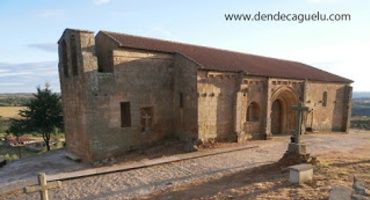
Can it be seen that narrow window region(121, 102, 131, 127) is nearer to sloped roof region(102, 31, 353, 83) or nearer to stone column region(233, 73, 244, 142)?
sloped roof region(102, 31, 353, 83)

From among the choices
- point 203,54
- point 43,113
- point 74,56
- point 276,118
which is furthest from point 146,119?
point 43,113

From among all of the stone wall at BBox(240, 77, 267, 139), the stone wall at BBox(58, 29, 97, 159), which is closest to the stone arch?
the stone wall at BBox(240, 77, 267, 139)

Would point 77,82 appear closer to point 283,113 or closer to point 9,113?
point 283,113

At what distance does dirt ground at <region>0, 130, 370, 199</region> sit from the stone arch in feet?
26.2

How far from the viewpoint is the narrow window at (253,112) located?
19.6 metres

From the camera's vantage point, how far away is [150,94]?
16.4 metres

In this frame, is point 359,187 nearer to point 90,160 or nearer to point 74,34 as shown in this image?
point 90,160

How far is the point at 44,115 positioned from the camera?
934 inches

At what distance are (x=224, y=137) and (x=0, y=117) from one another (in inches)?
2184

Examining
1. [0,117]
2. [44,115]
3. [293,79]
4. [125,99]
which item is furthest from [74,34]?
[0,117]

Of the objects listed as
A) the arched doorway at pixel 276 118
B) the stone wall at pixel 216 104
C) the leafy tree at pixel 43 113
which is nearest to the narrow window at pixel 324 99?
the arched doorway at pixel 276 118

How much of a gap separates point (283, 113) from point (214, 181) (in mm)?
13748

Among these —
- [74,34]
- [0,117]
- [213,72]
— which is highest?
[74,34]

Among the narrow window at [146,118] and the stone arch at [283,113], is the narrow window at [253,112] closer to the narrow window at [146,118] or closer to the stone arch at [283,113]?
the stone arch at [283,113]
